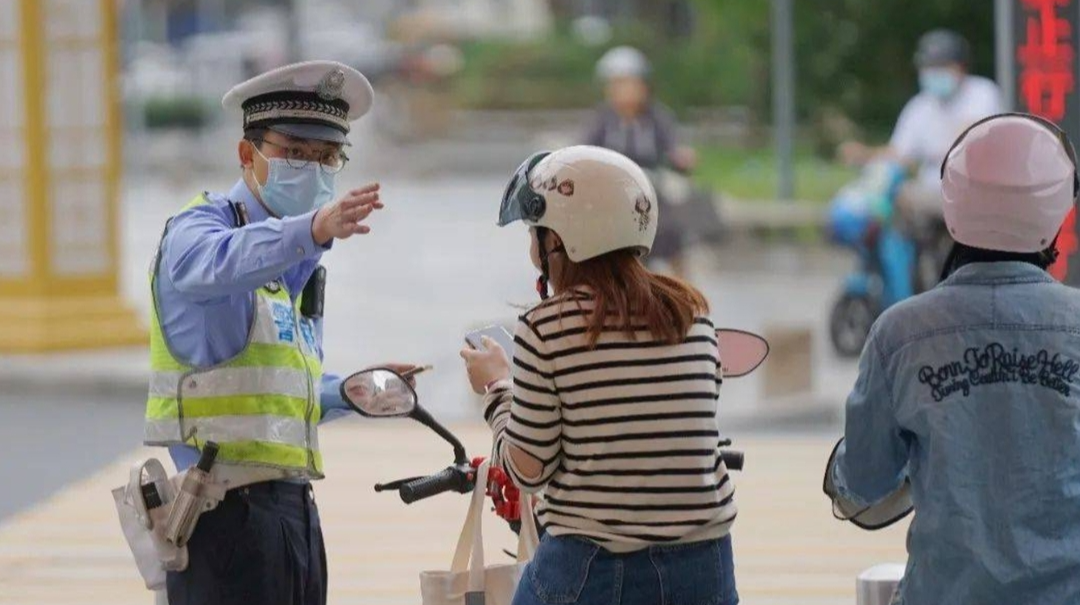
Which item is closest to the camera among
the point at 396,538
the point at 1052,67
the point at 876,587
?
the point at 876,587

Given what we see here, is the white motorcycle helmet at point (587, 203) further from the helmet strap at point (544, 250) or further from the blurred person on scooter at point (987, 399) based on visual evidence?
the blurred person on scooter at point (987, 399)

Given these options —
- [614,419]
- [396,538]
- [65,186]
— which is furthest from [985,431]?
[65,186]

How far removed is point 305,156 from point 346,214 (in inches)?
19.0

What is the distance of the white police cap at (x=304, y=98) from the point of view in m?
4.80

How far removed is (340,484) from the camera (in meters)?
10.4

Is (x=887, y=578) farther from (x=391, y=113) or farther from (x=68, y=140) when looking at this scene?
(x=391, y=113)

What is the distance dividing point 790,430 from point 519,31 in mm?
36829

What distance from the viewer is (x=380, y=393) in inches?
187

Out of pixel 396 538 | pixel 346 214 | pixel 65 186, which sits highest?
pixel 346 214

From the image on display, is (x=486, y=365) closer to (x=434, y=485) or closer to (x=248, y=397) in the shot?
(x=434, y=485)

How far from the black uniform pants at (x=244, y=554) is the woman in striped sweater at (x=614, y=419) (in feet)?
2.53

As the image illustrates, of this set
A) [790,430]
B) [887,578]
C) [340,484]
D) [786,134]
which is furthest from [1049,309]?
[786,134]

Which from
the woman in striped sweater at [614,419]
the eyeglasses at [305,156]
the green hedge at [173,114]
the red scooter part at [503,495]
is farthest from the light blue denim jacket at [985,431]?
the green hedge at [173,114]

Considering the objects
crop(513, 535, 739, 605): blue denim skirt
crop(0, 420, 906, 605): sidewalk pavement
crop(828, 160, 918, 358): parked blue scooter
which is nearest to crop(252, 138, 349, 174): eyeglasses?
crop(513, 535, 739, 605): blue denim skirt
